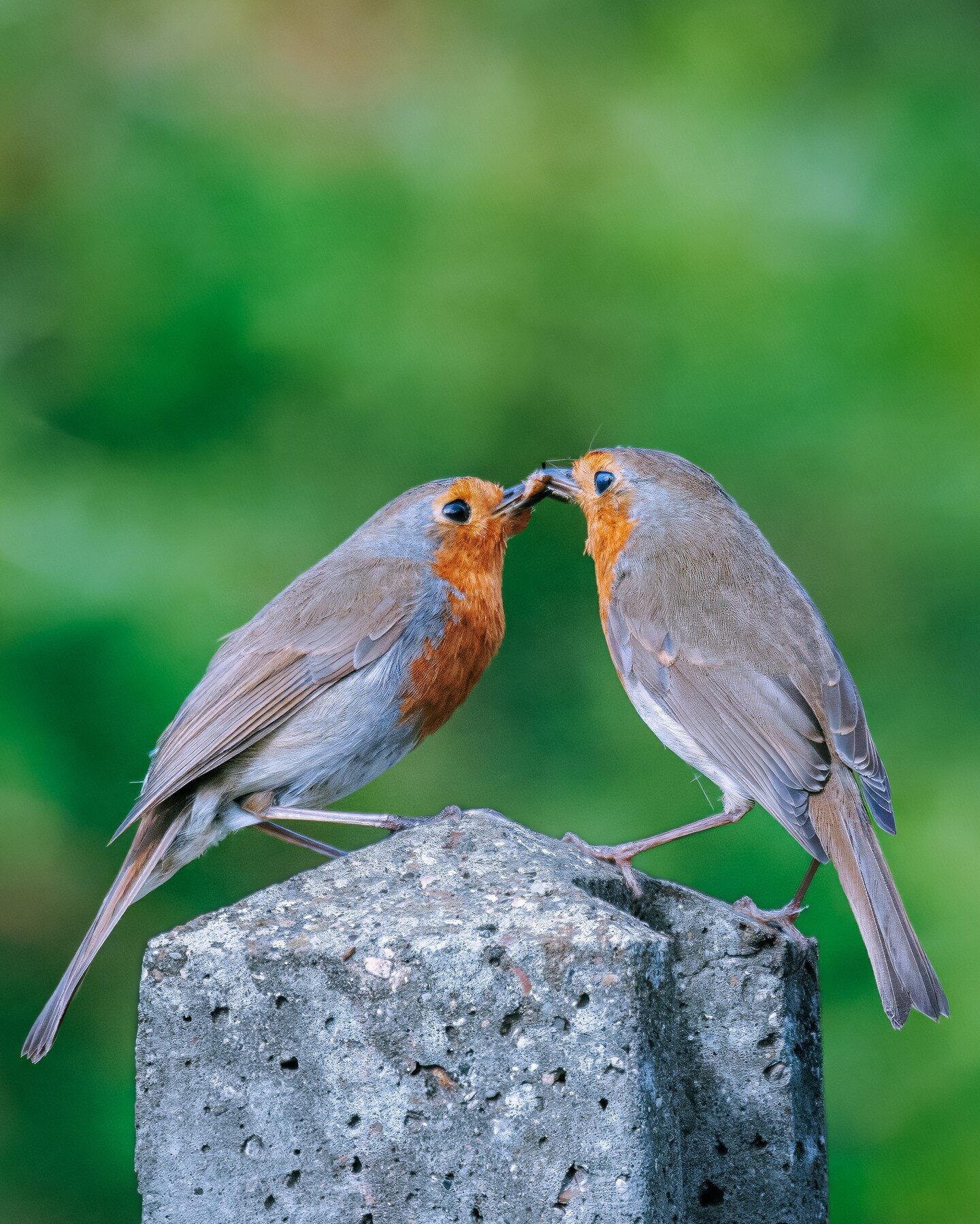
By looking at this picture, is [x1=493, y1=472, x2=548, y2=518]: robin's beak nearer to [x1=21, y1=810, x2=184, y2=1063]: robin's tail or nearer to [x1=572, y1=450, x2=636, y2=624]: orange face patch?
[x1=572, y1=450, x2=636, y2=624]: orange face patch

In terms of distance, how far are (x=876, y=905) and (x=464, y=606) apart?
1153 millimetres

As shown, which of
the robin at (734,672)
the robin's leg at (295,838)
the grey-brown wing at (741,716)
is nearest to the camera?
the robin at (734,672)

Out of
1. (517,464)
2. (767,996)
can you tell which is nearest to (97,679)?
(517,464)

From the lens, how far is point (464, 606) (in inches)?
129

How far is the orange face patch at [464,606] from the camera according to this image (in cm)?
319

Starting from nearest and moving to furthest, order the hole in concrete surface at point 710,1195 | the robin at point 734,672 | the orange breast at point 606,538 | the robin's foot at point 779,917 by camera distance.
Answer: the hole in concrete surface at point 710,1195, the robin's foot at point 779,917, the robin at point 734,672, the orange breast at point 606,538

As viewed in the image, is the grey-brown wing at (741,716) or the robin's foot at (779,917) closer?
the robin's foot at (779,917)

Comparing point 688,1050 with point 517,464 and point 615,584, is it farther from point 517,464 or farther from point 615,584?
point 517,464

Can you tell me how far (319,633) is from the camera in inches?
127

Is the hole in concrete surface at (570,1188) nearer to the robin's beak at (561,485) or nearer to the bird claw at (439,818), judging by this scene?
the bird claw at (439,818)

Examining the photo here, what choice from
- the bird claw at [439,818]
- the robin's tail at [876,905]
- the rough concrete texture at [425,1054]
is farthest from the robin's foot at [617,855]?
the robin's tail at [876,905]

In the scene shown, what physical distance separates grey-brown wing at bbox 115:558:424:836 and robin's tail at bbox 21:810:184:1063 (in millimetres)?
72

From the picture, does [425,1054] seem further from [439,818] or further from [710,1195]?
[710,1195]

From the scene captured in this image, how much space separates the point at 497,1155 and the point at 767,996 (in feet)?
1.90
